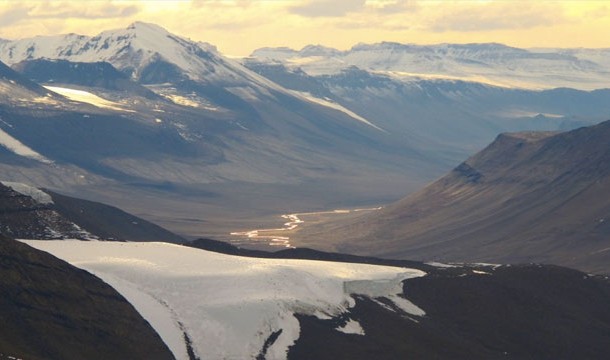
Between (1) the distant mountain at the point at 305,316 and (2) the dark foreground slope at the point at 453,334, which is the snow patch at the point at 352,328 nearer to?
(1) the distant mountain at the point at 305,316

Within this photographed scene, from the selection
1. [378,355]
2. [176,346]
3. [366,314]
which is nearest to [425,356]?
[378,355]

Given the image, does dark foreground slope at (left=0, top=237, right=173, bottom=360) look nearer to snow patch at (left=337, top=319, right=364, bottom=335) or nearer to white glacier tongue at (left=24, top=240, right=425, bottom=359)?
white glacier tongue at (left=24, top=240, right=425, bottom=359)

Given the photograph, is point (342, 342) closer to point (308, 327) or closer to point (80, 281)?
point (308, 327)

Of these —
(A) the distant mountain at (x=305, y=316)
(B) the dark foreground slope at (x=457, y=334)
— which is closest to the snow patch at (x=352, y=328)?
(A) the distant mountain at (x=305, y=316)

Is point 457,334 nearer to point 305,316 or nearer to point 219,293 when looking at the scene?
point 305,316

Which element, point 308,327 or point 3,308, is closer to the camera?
point 3,308

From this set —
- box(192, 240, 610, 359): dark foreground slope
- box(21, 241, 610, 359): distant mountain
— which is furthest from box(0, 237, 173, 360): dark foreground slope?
box(192, 240, 610, 359): dark foreground slope
